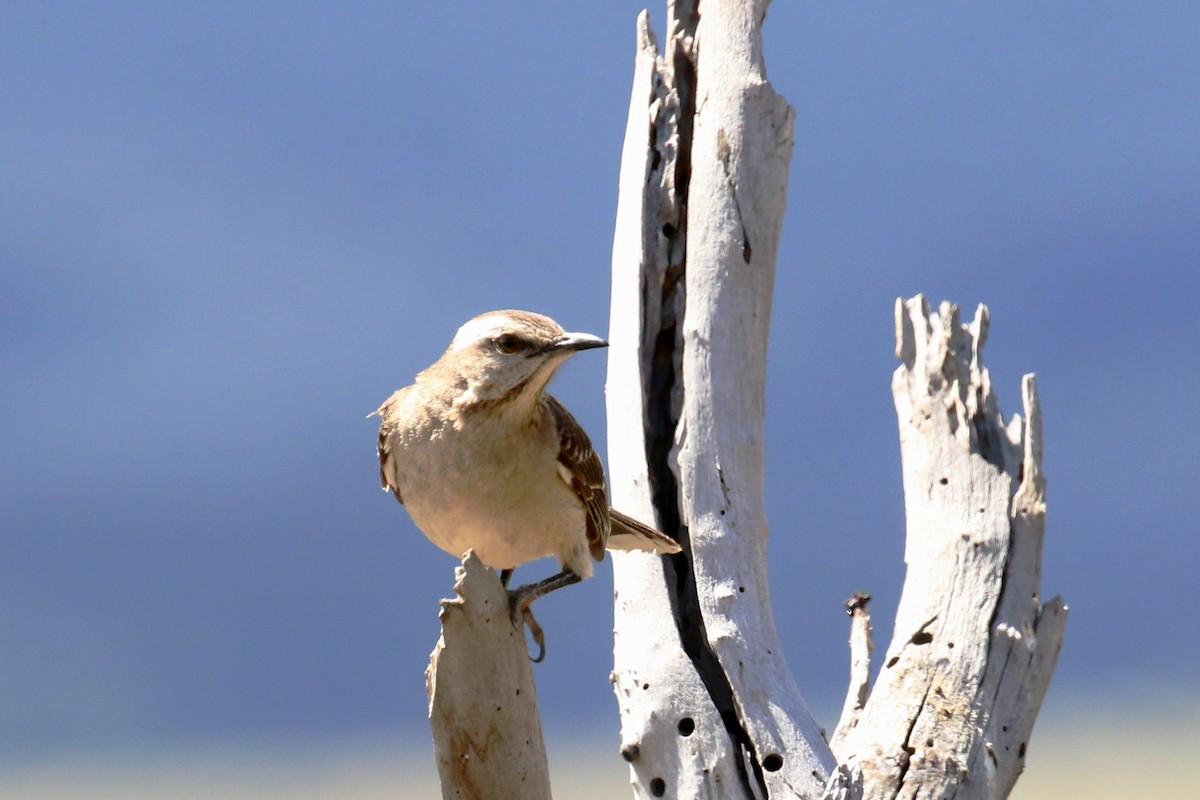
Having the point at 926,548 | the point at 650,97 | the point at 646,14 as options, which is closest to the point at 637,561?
the point at 926,548

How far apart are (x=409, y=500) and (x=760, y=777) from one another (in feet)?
5.88

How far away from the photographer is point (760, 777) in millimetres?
4730

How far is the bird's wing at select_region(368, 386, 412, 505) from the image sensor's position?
4781 mm

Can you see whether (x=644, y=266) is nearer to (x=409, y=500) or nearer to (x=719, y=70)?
(x=719, y=70)

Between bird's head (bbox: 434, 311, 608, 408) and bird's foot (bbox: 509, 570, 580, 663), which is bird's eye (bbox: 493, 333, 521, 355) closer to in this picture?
Answer: bird's head (bbox: 434, 311, 608, 408)

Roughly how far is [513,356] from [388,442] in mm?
670

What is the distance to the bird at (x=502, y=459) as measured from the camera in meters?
4.48

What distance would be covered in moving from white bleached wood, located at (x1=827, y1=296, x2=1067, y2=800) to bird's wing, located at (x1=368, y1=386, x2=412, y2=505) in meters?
2.23

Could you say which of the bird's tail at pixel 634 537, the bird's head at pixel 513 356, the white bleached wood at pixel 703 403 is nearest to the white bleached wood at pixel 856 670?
the white bleached wood at pixel 703 403

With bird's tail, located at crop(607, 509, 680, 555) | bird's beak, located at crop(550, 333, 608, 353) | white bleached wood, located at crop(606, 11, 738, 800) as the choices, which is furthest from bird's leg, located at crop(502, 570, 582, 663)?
bird's beak, located at crop(550, 333, 608, 353)

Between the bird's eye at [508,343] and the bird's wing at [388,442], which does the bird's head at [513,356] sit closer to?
the bird's eye at [508,343]

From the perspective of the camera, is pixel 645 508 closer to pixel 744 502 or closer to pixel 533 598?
pixel 744 502

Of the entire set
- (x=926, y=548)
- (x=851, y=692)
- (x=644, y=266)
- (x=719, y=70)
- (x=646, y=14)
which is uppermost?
(x=646, y=14)

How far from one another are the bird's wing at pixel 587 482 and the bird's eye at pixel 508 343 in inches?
14.7
